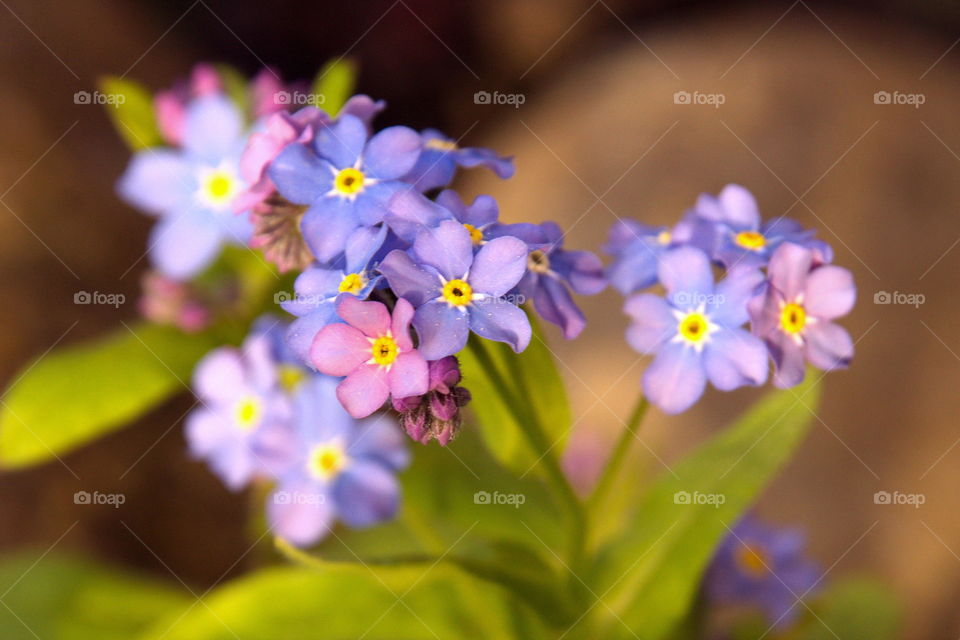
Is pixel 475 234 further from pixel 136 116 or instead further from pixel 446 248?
pixel 136 116

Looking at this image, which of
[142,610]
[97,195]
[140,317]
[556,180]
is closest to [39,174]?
[97,195]

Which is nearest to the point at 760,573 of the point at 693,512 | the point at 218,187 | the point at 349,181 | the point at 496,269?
the point at 693,512

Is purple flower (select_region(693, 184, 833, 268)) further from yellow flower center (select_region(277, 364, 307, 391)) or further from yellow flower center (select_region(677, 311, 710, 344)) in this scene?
yellow flower center (select_region(277, 364, 307, 391))

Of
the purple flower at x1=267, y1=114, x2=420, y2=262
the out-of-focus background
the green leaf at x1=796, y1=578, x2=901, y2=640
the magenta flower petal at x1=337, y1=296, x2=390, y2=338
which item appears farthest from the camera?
the out-of-focus background

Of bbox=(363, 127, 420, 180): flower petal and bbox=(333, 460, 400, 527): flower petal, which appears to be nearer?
bbox=(363, 127, 420, 180): flower petal

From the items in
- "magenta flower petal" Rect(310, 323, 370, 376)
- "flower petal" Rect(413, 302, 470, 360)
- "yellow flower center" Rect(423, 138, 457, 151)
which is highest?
"yellow flower center" Rect(423, 138, 457, 151)

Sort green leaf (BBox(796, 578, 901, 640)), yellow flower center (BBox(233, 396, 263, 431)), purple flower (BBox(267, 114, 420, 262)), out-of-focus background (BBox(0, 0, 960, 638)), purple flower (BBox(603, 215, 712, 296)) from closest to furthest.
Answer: purple flower (BBox(267, 114, 420, 262)) → purple flower (BBox(603, 215, 712, 296)) → yellow flower center (BBox(233, 396, 263, 431)) → green leaf (BBox(796, 578, 901, 640)) → out-of-focus background (BBox(0, 0, 960, 638))

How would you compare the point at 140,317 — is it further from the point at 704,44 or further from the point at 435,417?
the point at 704,44

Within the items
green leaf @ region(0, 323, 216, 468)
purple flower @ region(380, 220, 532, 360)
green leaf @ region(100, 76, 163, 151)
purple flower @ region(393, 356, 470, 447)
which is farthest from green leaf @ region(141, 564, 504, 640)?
green leaf @ region(100, 76, 163, 151)
